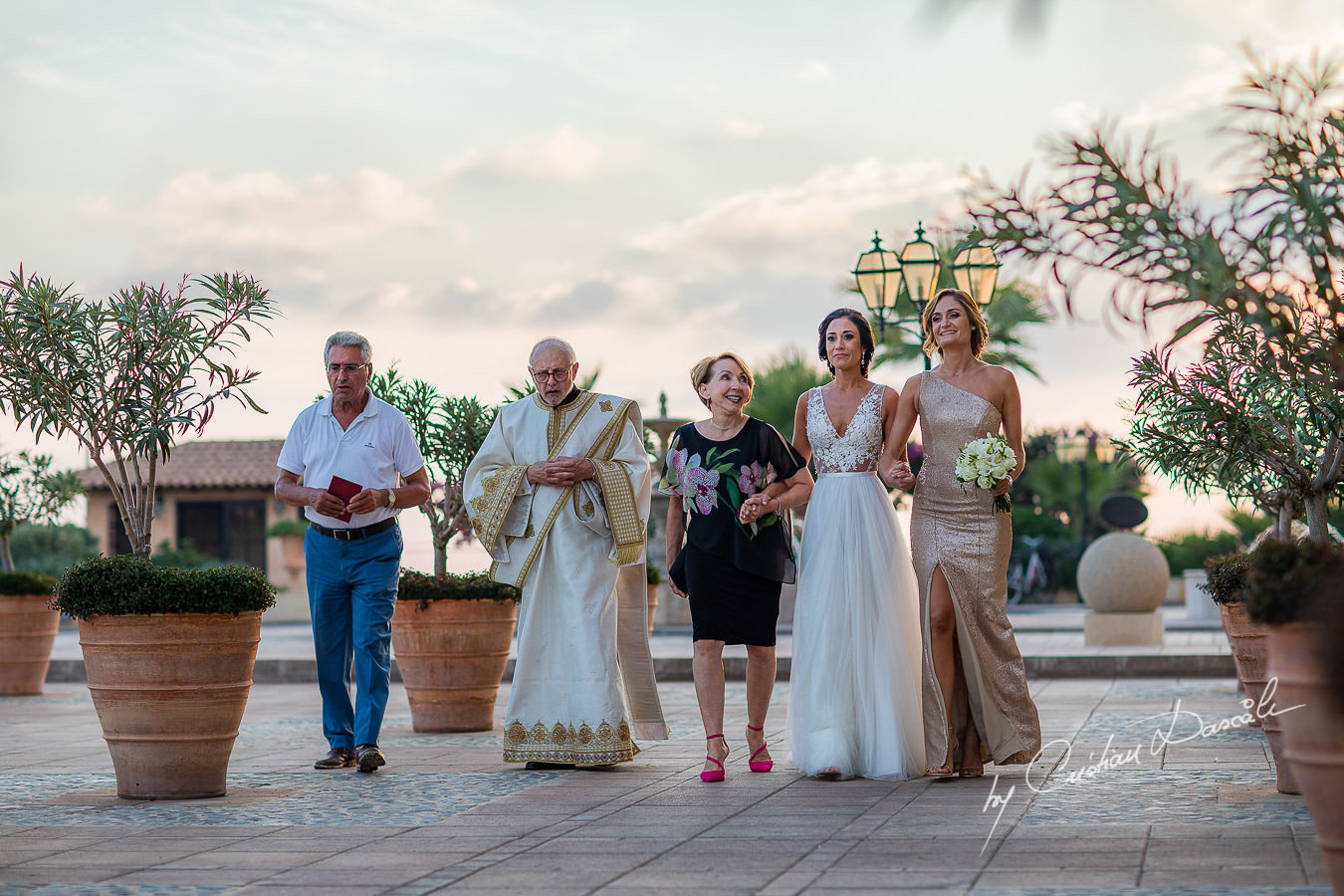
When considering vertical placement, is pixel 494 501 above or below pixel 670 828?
above

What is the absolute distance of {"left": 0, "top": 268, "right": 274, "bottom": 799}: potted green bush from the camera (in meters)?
6.20

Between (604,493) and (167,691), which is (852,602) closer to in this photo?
(604,493)

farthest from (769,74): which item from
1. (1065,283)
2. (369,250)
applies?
(369,250)

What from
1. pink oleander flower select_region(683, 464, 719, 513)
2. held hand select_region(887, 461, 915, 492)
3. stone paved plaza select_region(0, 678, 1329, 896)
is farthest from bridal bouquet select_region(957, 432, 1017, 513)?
stone paved plaza select_region(0, 678, 1329, 896)

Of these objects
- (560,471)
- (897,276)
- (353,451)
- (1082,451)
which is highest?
(1082,451)

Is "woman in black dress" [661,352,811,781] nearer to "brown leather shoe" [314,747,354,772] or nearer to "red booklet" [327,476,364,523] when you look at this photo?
"red booklet" [327,476,364,523]

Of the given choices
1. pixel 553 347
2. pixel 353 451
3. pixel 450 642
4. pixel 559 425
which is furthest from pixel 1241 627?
pixel 450 642

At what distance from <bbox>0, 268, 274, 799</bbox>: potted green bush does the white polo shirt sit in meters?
0.73

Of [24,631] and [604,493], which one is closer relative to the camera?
[604,493]

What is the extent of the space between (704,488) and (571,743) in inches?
52.4

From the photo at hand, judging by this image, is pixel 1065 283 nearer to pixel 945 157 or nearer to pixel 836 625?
pixel 945 157

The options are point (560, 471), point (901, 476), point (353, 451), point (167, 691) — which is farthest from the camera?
point (353, 451)

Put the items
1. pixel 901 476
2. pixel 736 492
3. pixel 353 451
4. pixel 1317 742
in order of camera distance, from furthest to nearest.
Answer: pixel 353 451
pixel 736 492
pixel 901 476
pixel 1317 742

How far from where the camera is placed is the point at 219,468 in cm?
4191
